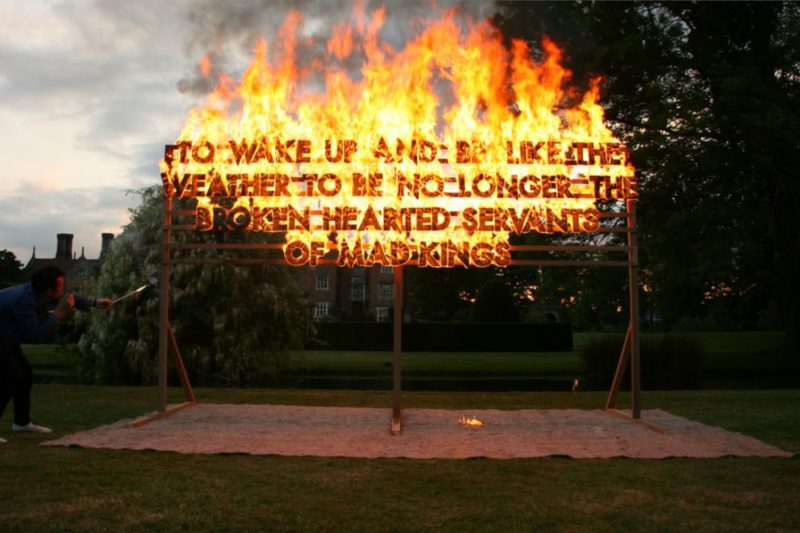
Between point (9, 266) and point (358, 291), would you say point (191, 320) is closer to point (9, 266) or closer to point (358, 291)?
point (358, 291)

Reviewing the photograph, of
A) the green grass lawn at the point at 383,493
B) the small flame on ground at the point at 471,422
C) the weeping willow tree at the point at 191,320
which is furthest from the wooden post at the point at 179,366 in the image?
the weeping willow tree at the point at 191,320

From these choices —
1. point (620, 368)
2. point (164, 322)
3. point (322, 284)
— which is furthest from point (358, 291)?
point (620, 368)

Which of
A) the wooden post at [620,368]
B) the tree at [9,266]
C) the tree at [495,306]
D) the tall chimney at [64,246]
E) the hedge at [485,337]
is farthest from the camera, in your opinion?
the tall chimney at [64,246]

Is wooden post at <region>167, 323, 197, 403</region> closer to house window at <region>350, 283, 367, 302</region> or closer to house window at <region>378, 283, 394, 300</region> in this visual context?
house window at <region>350, 283, 367, 302</region>

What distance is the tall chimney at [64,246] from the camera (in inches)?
3538

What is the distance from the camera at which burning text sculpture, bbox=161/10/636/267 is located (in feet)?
33.2

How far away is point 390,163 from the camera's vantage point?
10.1 metres

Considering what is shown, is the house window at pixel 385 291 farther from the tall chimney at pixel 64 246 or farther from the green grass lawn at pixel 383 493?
the green grass lawn at pixel 383 493

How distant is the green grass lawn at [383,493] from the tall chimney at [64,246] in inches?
3543

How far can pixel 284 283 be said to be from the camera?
19.4 m

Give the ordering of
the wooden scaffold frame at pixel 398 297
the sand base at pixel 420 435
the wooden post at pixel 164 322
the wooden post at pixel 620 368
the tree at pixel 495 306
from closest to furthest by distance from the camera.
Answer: the sand base at pixel 420 435 < the wooden scaffold frame at pixel 398 297 < the wooden post at pixel 164 322 < the wooden post at pixel 620 368 < the tree at pixel 495 306

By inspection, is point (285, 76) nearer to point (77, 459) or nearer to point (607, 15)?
point (77, 459)

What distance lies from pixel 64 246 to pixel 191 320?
269 feet

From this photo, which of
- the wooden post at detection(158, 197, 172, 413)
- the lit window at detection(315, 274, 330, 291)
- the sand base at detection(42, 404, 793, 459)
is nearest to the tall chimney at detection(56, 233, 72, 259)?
the lit window at detection(315, 274, 330, 291)
